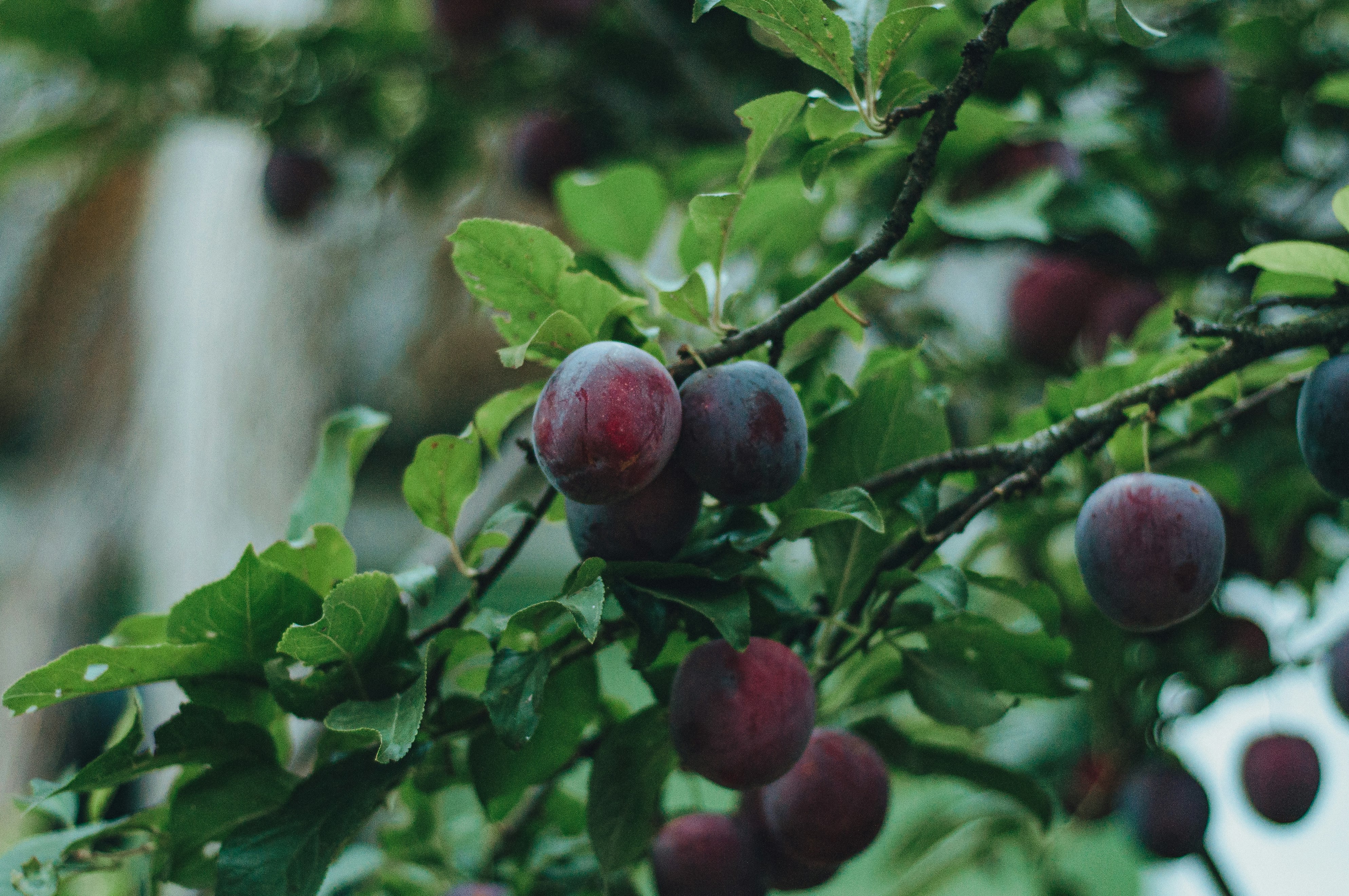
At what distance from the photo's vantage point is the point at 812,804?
46cm

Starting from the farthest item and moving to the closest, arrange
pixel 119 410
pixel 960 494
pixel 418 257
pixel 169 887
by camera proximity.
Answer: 1. pixel 119 410
2. pixel 418 257
3. pixel 169 887
4. pixel 960 494

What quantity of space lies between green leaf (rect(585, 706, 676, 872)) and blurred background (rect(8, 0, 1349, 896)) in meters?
0.22

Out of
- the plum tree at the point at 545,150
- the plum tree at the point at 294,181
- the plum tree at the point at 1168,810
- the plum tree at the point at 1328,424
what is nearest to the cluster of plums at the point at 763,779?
the plum tree at the point at 1328,424

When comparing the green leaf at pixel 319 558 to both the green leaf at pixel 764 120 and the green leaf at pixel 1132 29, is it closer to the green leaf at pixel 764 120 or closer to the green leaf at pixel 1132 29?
the green leaf at pixel 764 120

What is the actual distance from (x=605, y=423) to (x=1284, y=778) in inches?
25.8

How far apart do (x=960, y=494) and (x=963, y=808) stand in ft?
1.50

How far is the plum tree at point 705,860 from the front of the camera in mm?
500

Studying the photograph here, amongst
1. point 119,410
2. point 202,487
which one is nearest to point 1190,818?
point 202,487

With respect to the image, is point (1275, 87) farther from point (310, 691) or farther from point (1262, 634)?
point (310, 691)

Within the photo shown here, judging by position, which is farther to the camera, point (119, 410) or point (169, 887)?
point (119, 410)

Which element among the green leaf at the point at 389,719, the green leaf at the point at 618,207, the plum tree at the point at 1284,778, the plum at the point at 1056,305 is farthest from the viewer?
the plum at the point at 1056,305

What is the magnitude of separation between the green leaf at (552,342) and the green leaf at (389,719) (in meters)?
0.12

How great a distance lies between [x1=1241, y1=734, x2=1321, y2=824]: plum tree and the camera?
0.71 m

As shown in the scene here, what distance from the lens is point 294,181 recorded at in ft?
3.88
